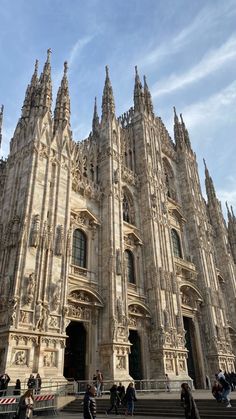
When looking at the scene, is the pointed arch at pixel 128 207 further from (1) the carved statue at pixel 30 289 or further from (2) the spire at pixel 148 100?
(1) the carved statue at pixel 30 289

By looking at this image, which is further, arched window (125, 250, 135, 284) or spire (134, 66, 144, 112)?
spire (134, 66, 144, 112)

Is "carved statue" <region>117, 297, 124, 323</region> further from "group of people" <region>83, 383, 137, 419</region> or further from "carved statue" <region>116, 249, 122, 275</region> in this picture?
"group of people" <region>83, 383, 137, 419</region>

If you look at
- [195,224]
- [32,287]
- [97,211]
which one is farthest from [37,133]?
[195,224]

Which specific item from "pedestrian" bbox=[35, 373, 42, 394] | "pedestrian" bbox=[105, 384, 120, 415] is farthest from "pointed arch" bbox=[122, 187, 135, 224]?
"pedestrian" bbox=[105, 384, 120, 415]

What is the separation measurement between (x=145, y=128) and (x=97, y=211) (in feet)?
41.1

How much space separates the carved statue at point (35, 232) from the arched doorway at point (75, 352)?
5.56 metres

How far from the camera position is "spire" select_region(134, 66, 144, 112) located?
3302 cm

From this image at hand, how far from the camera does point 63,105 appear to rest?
2331 centimetres

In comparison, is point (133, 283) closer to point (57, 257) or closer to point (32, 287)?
point (57, 257)

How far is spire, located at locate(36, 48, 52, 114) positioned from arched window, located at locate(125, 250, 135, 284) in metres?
11.5

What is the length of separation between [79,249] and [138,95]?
20.6 m

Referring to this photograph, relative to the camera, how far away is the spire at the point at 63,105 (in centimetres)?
2252

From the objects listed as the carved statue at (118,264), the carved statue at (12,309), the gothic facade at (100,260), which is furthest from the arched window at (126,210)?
the carved statue at (12,309)

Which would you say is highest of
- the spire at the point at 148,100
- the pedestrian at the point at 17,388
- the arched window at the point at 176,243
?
the spire at the point at 148,100
